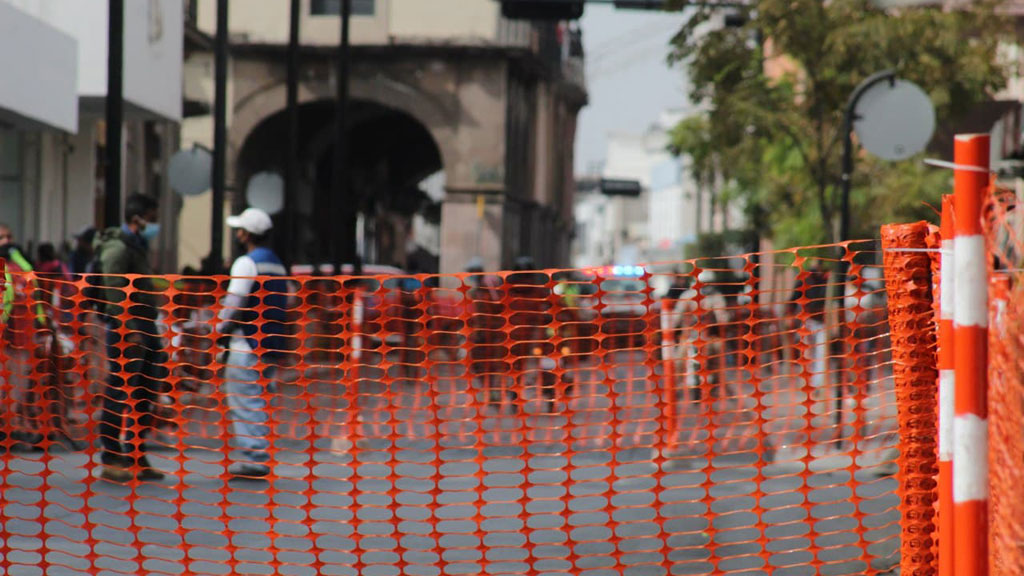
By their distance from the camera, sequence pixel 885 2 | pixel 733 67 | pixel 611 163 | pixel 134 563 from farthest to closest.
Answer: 1. pixel 611 163
2. pixel 733 67
3. pixel 134 563
4. pixel 885 2

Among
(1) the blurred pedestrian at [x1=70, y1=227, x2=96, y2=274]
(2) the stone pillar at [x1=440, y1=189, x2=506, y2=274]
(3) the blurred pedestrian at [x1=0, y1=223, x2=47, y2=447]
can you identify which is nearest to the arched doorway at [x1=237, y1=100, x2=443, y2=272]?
(2) the stone pillar at [x1=440, y1=189, x2=506, y2=274]

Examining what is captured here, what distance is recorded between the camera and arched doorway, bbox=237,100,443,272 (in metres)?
48.7

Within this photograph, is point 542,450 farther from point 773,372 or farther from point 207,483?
point 773,372

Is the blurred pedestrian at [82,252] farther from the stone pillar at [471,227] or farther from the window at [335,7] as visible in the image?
the window at [335,7]

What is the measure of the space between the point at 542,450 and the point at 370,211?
51.3 metres

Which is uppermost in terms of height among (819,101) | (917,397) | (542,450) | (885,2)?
(819,101)

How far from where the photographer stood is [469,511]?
9.45 meters

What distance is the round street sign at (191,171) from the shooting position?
2100 centimetres

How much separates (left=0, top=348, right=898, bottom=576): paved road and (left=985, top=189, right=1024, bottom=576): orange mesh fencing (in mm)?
751

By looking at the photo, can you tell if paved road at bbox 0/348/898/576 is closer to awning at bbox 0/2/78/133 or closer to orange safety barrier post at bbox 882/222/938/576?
orange safety barrier post at bbox 882/222/938/576

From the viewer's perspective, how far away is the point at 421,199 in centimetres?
7656

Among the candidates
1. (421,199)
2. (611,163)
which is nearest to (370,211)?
(421,199)

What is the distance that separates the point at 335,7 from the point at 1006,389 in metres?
41.4

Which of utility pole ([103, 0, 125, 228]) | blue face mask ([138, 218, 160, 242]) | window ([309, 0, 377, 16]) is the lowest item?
blue face mask ([138, 218, 160, 242])
